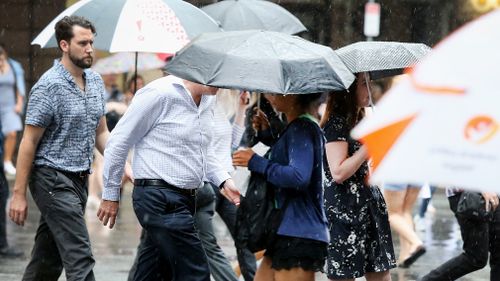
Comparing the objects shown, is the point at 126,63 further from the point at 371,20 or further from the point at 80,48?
the point at 80,48

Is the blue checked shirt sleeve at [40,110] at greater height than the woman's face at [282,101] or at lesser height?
lesser

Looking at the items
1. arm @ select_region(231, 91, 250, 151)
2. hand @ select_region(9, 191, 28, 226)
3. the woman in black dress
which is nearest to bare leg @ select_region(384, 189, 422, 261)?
arm @ select_region(231, 91, 250, 151)

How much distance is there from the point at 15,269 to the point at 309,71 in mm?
4705

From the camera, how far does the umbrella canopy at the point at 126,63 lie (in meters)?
15.4

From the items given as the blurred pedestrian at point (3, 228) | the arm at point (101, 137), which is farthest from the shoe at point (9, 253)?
the arm at point (101, 137)

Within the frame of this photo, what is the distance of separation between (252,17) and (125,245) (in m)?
2.53

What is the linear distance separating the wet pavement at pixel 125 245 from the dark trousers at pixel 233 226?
1.32 m

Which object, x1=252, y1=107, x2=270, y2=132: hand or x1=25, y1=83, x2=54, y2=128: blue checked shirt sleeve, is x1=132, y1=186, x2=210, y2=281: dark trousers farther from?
x1=25, y1=83, x2=54, y2=128: blue checked shirt sleeve

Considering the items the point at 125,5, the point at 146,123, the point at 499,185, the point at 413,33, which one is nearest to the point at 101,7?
the point at 125,5

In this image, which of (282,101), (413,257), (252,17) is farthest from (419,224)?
(282,101)

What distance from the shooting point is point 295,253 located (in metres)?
6.18

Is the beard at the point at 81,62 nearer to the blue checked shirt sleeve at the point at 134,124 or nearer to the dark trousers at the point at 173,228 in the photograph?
the blue checked shirt sleeve at the point at 134,124

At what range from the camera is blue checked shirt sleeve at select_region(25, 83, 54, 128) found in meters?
6.98

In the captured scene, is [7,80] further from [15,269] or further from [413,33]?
[413,33]
